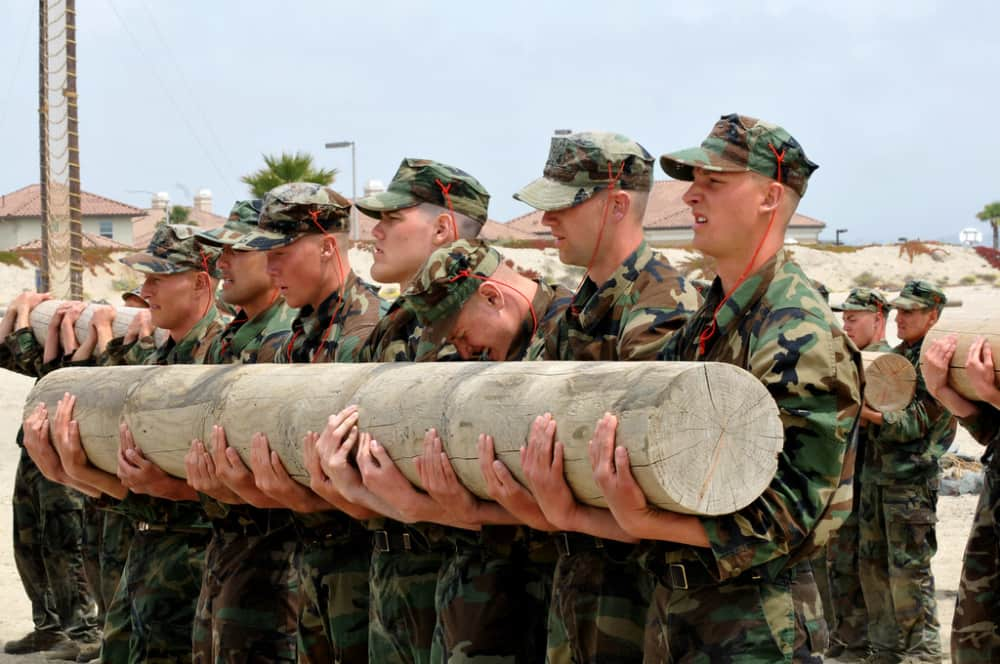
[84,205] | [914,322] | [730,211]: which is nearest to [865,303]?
[914,322]

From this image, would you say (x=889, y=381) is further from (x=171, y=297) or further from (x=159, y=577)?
(x=159, y=577)

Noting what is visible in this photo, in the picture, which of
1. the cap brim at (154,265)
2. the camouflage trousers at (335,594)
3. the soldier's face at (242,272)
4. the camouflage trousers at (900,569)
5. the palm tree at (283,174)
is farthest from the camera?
the palm tree at (283,174)

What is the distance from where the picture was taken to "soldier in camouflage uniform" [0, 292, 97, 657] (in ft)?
31.9

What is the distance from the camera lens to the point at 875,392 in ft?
27.7

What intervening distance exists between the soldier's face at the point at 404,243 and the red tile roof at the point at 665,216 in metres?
53.1

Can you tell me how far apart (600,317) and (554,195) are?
0.47 meters

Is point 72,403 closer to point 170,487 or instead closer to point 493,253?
point 170,487

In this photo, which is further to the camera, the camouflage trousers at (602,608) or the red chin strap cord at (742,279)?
the camouflage trousers at (602,608)

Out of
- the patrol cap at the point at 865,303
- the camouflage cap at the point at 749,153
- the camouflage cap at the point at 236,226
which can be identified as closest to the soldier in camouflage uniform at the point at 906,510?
the patrol cap at the point at 865,303

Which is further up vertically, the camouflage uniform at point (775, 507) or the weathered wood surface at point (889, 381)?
the camouflage uniform at point (775, 507)

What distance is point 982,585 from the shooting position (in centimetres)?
625

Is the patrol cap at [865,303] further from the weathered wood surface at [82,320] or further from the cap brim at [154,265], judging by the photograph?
the cap brim at [154,265]

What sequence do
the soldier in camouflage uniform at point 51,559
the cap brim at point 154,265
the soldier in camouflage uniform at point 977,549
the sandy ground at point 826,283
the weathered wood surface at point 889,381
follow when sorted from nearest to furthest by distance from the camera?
the soldier in camouflage uniform at point 977,549 < the cap brim at point 154,265 < the weathered wood surface at point 889,381 < the soldier in camouflage uniform at point 51,559 < the sandy ground at point 826,283

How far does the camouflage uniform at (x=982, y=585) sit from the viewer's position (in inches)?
243
